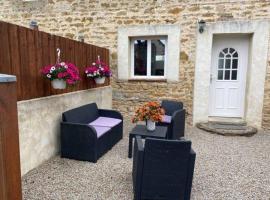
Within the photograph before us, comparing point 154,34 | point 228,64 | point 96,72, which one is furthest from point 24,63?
point 228,64

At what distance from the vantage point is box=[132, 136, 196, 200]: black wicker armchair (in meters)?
2.24

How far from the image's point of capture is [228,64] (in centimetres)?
589

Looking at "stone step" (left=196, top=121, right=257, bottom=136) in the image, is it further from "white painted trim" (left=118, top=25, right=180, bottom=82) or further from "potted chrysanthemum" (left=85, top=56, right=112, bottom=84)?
"potted chrysanthemum" (left=85, top=56, right=112, bottom=84)

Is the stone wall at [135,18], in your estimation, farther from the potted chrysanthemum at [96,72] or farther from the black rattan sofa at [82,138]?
the black rattan sofa at [82,138]

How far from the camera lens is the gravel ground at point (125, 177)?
105 inches

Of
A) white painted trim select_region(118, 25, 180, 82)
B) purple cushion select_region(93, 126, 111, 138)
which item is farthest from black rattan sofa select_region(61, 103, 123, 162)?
white painted trim select_region(118, 25, 180, 82)

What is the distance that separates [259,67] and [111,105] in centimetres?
401

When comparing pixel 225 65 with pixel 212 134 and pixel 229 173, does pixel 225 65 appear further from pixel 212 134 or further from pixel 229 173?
pixel 229 173

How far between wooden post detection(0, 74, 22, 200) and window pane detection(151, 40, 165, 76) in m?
5.19

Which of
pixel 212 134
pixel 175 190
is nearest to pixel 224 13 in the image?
pixel 212 134

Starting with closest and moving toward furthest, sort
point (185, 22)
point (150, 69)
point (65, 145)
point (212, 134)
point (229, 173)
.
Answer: point (229, 173) < point (65, 145) < point (212, 134) < point (185, 22) < point (150, 69)

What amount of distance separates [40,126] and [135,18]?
3.99m

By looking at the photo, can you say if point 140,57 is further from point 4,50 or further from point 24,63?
point 4,50

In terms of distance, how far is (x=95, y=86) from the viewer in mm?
5418
